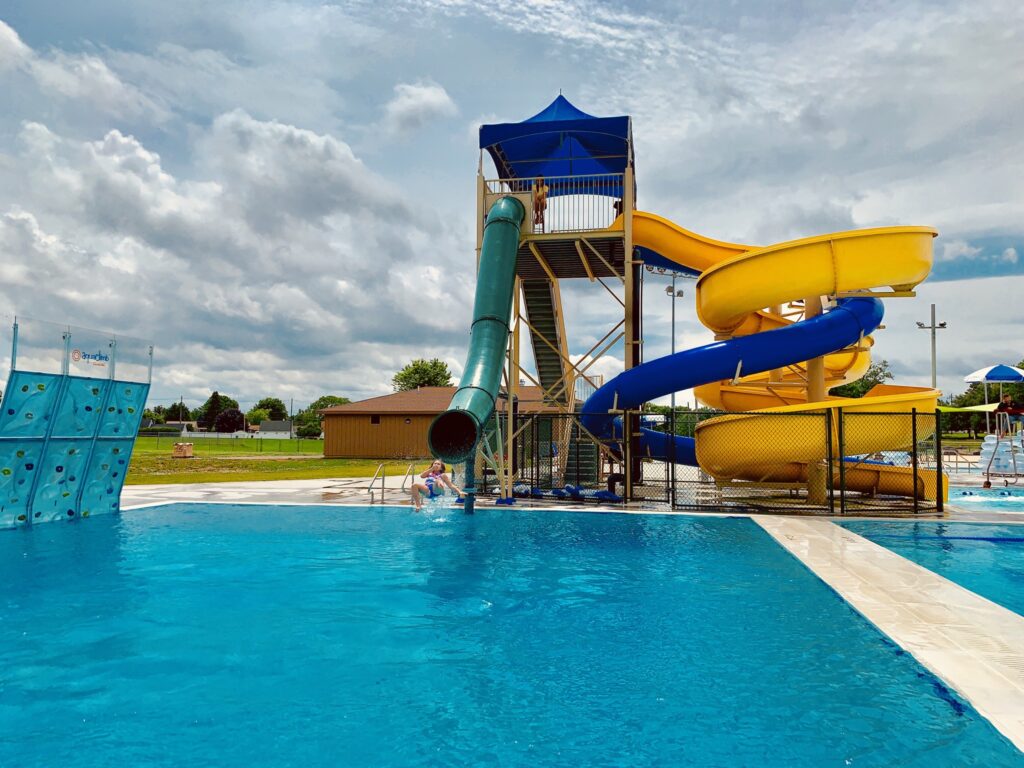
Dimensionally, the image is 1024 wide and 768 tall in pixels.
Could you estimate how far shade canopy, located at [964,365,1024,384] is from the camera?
2803 cm

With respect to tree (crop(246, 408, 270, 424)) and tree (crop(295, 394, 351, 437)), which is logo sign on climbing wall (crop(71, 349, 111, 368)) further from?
tree (crop(246, 408, 270, 424))

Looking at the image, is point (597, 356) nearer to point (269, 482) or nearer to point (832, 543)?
point (832, 543)

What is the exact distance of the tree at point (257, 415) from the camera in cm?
13412

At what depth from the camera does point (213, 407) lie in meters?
132

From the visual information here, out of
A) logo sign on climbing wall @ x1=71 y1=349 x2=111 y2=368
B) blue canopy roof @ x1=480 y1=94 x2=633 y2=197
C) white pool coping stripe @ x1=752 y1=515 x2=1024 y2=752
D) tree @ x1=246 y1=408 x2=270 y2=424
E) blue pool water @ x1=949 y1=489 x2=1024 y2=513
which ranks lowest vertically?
white pool coping stripe @ x1=752 y1=515 x2=1024 y2=752

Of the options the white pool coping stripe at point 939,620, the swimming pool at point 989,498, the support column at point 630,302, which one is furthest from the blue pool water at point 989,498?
the white pool coping stripe at point 939,620

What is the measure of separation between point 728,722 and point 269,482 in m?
19.6

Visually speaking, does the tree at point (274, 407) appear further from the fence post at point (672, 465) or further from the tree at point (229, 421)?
the fence post at point (672, 465)

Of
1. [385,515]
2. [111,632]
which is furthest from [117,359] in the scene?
[111,632]

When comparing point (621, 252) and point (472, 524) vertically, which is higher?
point (621, 252)

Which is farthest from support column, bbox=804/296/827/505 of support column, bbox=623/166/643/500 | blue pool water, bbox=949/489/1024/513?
support column, bbox=623/166/643/500

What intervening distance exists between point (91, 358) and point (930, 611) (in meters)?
14.7

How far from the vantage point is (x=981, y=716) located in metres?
4.20

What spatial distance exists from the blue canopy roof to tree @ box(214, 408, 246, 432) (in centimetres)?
11349
